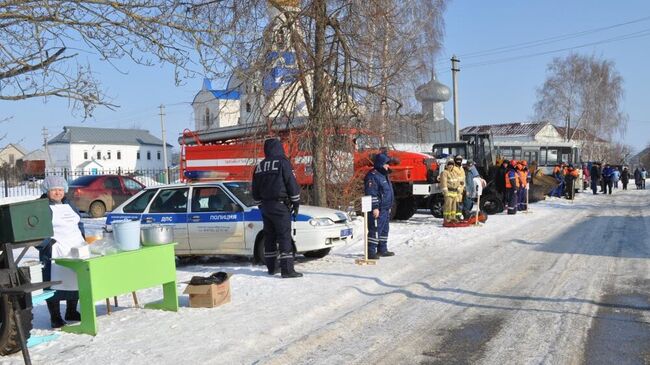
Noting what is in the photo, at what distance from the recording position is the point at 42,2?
5.84 metres

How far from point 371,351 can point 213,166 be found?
1333 cm

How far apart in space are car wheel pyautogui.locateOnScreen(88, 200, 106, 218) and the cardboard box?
1500 centimetres

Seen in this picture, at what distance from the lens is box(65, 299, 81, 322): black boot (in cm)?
661

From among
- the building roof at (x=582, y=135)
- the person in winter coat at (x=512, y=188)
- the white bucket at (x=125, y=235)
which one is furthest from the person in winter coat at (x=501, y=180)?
the building roof at (x=582, y=135)

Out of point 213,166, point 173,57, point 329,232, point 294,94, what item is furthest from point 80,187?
point 173,57

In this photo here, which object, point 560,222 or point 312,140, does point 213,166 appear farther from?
point 560,222

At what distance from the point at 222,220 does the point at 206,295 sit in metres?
3.01

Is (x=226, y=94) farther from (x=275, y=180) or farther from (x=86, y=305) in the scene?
(x=86, y=305)

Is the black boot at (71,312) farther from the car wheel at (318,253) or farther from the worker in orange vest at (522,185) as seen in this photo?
the worker in orange vest at (522,185)

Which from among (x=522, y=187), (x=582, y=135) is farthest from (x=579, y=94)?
(x=522, y=187)

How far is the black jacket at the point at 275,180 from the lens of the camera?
8.30 metres

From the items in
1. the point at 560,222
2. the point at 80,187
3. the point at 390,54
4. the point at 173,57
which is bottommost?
the point at 560,222

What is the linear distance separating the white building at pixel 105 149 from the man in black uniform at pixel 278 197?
81.6m

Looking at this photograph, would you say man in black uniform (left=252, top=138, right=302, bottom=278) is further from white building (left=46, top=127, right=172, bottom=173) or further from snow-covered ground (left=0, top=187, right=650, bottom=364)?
white building (left=46, top=127, right=172, bottom=173)
